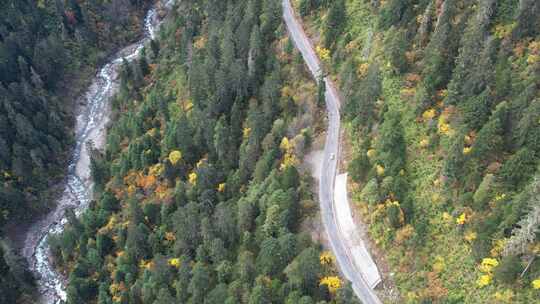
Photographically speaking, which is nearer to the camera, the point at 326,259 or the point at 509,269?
the point at 509,269

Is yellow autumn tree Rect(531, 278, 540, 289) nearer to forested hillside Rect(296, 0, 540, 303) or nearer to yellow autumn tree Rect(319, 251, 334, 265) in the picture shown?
forested hillside Rect(296, 0, 540, 303)

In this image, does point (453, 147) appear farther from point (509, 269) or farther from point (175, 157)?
point (175, 157)

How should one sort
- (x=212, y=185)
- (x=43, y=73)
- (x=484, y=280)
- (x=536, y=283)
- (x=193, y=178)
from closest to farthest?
1. (x=536, y=283)
2. (x=484, y=280)
3. (x=212, y=185)
4. (x=193, y=178)
5. (x=43, y=73)

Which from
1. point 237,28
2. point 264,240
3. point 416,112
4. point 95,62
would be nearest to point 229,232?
point 264,240

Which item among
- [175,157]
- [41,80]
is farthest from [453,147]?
[41,80]

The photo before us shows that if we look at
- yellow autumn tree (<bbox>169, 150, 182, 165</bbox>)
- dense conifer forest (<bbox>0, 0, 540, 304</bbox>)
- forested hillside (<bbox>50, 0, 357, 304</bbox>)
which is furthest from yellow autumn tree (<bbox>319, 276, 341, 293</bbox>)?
yellow autumn tree (<bbox>169, 150, 182, 165</bbox>)

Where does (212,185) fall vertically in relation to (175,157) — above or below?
below

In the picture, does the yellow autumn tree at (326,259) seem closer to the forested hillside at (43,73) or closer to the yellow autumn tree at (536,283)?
the yellow autumn tree at (536,283)
